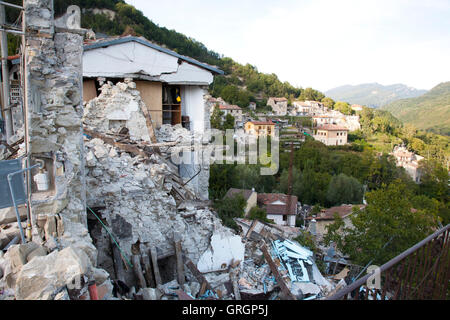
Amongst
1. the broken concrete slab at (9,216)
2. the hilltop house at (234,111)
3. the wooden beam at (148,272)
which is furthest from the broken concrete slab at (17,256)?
the hilltop house at (234,111)

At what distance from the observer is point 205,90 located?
10758mm

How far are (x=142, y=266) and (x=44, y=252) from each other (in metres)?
2.65

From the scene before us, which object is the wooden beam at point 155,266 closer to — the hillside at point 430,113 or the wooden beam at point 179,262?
the wooden beam at point 179,262

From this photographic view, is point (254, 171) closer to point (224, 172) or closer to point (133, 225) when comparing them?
point (224, 172)

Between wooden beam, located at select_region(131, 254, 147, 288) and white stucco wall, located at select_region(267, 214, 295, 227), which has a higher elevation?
wooden beam, located at select_region(131, 254, 147, 288)

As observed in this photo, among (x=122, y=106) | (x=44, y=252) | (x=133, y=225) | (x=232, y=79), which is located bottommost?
(x=133, y=225)

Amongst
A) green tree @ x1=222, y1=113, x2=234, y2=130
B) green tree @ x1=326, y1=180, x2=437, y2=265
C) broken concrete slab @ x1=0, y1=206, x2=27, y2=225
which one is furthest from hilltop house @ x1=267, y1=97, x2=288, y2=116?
broken concrete slab @ x1=0, y1=206, x2=27, y2=225

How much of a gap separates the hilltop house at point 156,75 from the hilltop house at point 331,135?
45.1 metres

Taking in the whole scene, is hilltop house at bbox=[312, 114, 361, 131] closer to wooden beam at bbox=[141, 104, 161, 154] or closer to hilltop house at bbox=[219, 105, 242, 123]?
hilltop house at bbox=[219, 105, 242, 123]

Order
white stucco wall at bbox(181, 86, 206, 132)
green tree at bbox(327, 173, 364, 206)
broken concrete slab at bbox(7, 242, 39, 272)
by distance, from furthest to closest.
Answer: green tree at bbox(327, 173, 364, 206)
white stucco wall at bbox(181, 86, 206, 132)
broken concrete slab at bbox(7, 242, 39, 272)

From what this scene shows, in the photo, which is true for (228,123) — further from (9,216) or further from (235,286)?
(9,216)

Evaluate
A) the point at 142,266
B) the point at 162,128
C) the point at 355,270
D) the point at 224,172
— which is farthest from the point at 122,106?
the point at 224,172

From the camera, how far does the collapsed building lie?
3.19 metres

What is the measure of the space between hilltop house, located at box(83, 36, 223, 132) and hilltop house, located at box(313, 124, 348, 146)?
45140 millimetres
